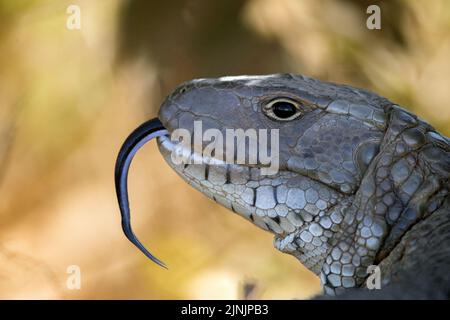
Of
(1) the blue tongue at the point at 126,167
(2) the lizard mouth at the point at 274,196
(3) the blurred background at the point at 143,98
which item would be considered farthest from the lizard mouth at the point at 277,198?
(3) the blurred background at the point at 143,98

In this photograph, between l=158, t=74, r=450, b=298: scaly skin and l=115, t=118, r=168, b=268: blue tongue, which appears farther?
l=115, t=118, r=168, b=268: blue tongue

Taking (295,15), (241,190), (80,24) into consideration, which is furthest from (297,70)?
(241,190)

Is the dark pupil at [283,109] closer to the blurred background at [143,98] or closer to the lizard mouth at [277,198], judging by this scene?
the lizard mouth at [277,198]

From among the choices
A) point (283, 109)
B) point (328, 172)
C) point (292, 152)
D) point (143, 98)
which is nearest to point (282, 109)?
point (283, 109)

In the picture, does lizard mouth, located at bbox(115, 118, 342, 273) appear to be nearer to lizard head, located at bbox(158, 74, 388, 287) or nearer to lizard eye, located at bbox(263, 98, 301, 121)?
lizard head, located at bbox(158, 74, 388, 287)

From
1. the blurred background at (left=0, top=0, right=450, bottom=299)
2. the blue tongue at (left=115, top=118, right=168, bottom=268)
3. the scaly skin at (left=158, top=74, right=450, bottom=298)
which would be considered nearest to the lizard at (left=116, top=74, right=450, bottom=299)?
the scaly skin at (left=158, top=74, right=450, bottom=298)

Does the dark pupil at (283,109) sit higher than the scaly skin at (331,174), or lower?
higher

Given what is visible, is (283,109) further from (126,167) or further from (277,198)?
(126,167)
